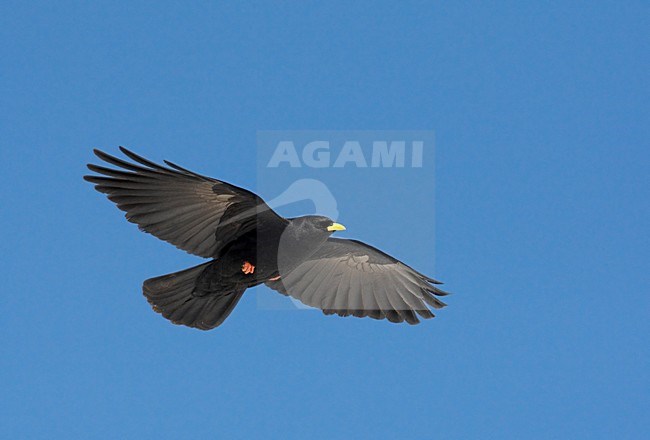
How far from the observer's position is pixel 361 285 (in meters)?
14.8

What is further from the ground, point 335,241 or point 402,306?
point 335,241

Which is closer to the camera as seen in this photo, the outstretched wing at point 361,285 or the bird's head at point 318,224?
the bird's head at point 318,224

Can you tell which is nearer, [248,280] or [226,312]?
[248,280]

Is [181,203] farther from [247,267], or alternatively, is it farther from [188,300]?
[188,300]

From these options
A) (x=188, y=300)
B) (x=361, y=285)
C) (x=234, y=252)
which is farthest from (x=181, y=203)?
(x=361, y=285)

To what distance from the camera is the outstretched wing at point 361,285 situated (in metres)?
14.4

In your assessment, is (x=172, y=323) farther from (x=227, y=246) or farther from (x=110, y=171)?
(x=110, y=171)

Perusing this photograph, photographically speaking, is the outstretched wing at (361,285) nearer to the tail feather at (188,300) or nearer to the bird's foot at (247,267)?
the tail feather at (188,300)

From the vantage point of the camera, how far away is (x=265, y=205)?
12.4 meters

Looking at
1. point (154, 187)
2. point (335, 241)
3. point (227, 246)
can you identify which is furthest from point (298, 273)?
point (154, 187)

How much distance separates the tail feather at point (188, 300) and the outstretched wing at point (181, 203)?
28.6 inches

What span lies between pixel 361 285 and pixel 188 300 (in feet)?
9.50

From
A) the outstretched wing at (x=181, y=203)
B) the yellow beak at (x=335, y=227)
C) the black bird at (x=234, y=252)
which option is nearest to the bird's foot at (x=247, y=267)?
the black bird at (x=234, y=252)

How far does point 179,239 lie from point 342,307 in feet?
10.2
